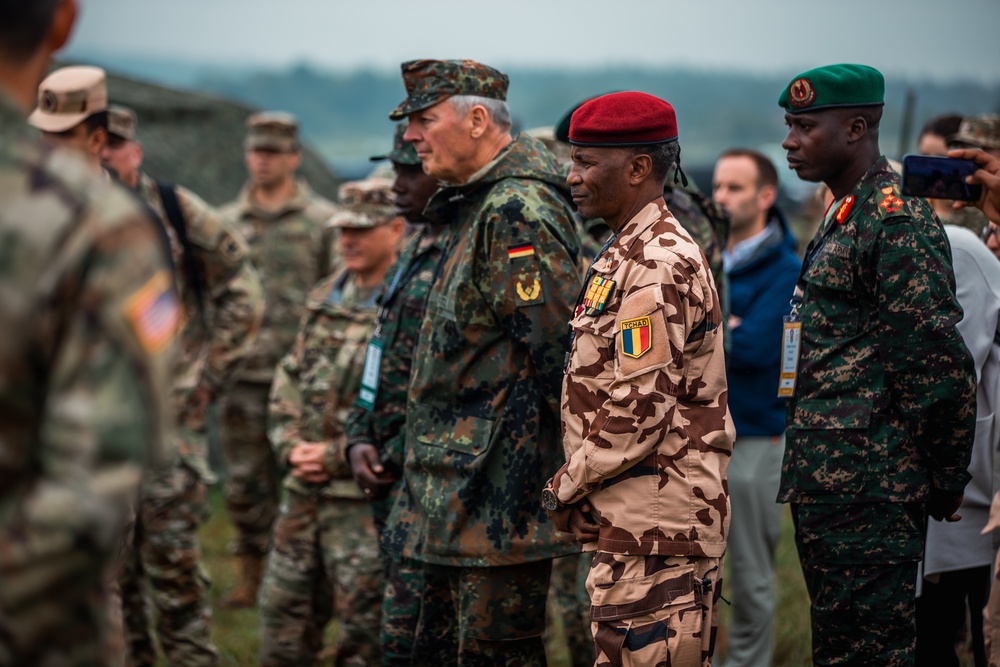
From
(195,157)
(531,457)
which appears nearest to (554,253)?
(531,457)

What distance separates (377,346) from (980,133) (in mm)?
3629

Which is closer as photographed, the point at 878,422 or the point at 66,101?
the point at 878,422

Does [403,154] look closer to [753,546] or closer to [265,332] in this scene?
[753,546]

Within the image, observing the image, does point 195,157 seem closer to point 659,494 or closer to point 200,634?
point 200,634

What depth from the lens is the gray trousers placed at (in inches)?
204

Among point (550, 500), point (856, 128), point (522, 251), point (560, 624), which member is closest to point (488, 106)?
point (522, 251)

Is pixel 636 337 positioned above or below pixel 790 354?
above

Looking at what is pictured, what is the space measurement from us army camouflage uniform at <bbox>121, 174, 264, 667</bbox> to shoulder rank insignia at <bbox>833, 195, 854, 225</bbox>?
305 centimetres

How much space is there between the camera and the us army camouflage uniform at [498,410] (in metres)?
3.71

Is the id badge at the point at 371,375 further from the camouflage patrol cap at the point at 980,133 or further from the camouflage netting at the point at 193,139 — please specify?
the camouflage netting at the point at 193,139

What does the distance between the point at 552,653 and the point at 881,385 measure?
3013 millimetres

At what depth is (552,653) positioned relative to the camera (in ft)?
19.4

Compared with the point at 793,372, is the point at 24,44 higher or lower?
higher

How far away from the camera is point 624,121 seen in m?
3.26
